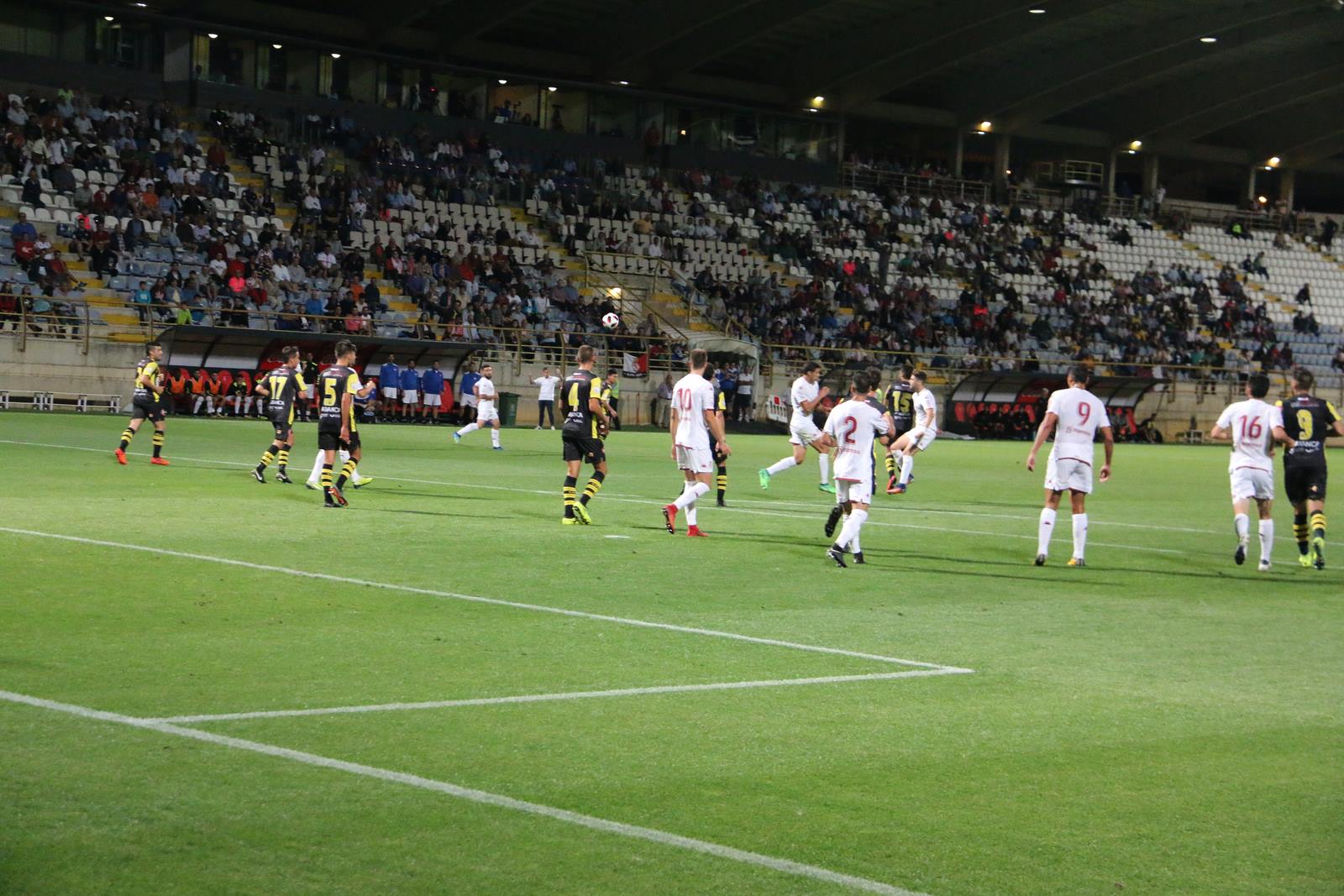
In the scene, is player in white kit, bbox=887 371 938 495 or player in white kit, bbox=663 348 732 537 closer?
player in white kit, bbox=663 348 732 537

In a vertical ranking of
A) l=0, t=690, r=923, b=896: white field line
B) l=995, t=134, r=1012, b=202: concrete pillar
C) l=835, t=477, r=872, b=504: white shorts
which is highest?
l=995, t=134, r=1012, b=202: concrete pillar

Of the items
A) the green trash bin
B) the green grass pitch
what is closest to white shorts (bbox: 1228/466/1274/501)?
the green grass pitch

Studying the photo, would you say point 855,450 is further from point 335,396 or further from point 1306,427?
point 335,396

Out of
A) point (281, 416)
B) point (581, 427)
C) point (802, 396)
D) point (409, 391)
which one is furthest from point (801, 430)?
point (409, 391)

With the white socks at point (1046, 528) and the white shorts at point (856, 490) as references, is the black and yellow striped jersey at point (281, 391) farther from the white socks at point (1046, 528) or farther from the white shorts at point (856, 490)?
the white socks at point (1046, 528)

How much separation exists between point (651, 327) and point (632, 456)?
66.0ft

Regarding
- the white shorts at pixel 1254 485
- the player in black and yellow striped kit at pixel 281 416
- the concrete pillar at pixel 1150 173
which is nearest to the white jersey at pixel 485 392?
the player in black and yellow striped kit at pixel 281 416

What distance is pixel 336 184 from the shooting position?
51000 millimetres

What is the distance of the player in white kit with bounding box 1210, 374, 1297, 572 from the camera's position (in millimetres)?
16250

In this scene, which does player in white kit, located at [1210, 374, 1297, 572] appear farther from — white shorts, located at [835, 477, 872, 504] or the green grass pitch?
white shorts, located at [835, 477, 872, 504]

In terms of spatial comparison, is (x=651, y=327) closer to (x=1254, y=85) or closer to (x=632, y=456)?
(x=632, y=456)

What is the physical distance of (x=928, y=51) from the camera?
61.6 metres

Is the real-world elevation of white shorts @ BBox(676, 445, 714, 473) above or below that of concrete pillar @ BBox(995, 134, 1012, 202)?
below

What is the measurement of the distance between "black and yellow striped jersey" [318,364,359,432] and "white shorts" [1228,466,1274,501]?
407 inches
